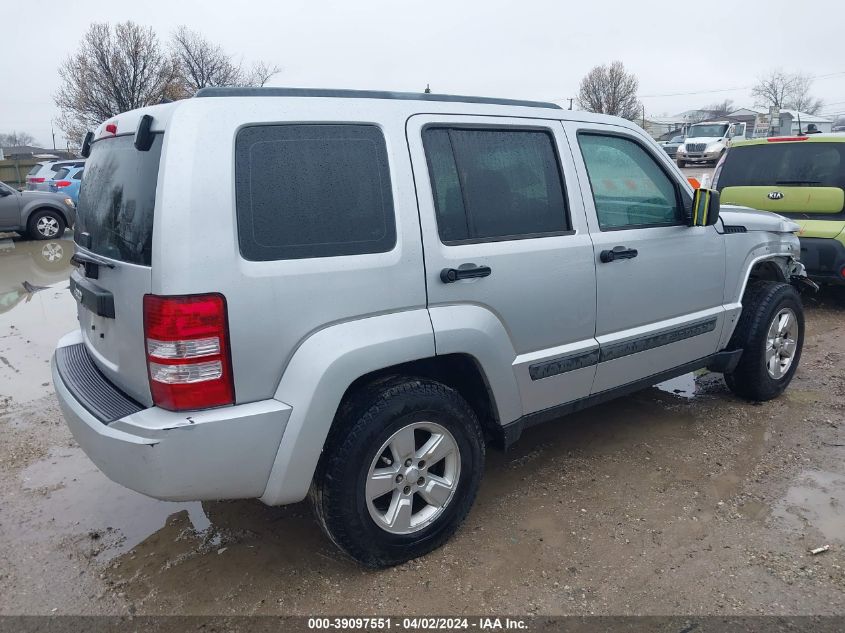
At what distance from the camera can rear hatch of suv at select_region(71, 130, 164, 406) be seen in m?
2.48

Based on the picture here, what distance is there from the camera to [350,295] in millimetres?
2617

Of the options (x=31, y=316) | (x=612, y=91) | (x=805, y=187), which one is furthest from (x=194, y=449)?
(x=612, y=91)

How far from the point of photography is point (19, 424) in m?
4.60

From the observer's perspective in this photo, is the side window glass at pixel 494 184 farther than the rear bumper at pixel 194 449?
Yes

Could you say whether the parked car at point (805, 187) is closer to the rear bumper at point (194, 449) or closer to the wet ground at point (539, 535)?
the wet ground at point (539, 535)

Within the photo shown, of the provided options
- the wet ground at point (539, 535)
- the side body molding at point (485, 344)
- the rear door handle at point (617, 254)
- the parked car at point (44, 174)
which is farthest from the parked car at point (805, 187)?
the parked car at point (44, 174)

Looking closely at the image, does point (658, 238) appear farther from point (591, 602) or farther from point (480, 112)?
point (591, 602)

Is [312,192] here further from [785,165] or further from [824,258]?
[785,165]

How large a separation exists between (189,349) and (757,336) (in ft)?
12.3

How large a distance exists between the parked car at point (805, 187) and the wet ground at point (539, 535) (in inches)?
105

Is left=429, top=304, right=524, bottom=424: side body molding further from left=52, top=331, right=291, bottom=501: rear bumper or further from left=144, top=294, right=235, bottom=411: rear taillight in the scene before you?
left=144, top=294, right=235, bottom=411: rear taillight

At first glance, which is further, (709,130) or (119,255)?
(709,130)

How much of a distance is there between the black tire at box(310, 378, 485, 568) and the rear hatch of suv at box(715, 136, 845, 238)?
221 inches

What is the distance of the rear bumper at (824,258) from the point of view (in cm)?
660
